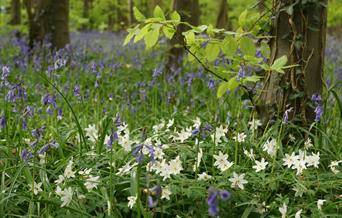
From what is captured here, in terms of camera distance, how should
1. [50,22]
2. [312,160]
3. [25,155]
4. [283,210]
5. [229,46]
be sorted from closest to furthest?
1. [283,210]
2. [25,155]
3. [312,160]
4. [229,46]
5. [50,22]

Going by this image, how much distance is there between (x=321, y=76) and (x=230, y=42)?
98 centimetres

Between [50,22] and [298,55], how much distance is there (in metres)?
5.12

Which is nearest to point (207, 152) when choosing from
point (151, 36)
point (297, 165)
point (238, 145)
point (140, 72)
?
point (238, 145)

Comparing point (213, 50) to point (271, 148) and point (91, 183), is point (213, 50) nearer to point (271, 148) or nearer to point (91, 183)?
point (271, 148)

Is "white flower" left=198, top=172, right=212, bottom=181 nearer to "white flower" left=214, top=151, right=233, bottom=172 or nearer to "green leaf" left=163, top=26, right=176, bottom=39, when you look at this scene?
"white flower" left=214, top=151, right=233, bottom=172

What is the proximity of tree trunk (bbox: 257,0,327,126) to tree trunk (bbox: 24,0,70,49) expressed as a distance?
4.83m

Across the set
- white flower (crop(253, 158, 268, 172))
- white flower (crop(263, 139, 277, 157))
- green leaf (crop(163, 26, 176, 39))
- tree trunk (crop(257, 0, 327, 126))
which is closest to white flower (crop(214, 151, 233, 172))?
white flower (crop(253, 158, 268, 172))

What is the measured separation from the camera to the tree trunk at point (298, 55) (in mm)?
3039

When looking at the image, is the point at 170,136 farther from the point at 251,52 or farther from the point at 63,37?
the point at 63,37

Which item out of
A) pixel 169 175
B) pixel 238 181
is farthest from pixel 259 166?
pixel 169 175

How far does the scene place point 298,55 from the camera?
10.1 feet

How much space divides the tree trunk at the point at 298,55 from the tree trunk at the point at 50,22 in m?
4.83

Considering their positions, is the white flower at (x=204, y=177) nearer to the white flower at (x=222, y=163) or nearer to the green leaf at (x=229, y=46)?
the white flower at (x=222, y=163)

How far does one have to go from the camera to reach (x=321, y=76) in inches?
125
